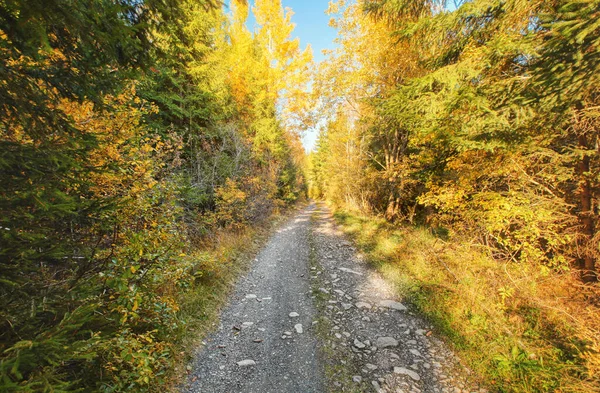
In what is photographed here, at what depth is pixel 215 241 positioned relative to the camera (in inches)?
383

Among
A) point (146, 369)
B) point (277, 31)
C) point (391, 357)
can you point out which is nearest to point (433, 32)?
point (391, 357)

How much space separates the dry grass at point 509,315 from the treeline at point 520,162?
26 mm

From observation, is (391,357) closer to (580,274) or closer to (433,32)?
(580,274)

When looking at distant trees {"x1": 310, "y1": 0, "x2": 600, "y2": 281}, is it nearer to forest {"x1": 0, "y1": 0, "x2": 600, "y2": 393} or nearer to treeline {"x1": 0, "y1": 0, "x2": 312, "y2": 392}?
forest {"x1": 0, "y1": 0, "x2": 600, "y2": 393}

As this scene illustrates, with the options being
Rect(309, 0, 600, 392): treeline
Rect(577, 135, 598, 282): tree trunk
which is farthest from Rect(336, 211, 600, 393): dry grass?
Rect(577, 135, 598, 282): tree trunk

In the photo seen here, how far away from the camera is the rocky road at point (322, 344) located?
3.89m

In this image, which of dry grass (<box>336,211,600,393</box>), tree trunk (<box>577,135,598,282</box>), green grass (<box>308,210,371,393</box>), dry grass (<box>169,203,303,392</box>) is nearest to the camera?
dry grass (<box>336,211,600,393</box>)

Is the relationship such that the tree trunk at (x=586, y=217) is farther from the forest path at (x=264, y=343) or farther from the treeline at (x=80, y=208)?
the treeline at (x=80, y=208)

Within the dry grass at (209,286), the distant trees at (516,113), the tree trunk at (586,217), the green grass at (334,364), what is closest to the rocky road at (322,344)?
the green grass at (334,364)

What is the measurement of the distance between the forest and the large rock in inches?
48.1

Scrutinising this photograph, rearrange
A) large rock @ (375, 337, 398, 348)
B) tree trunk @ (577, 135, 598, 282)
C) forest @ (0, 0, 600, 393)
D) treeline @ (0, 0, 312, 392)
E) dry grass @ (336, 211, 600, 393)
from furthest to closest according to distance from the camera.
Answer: tree trunk @ (577, 135, 598, 282)
large rock @ (375, 337, 398, 348)
dry grass @ (336, 211, 600, 393)
forest @ (0, 0, 600, 393)
treeline @ (0, 0, 312, 392)

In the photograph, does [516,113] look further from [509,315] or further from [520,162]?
[509,315]

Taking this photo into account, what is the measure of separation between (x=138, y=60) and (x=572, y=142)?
362 inches

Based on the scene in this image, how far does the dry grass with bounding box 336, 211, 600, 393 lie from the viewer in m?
3.57
